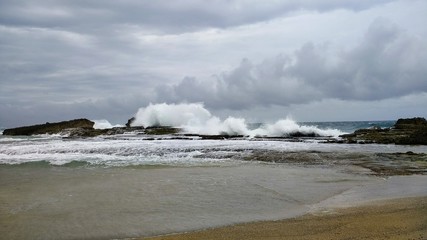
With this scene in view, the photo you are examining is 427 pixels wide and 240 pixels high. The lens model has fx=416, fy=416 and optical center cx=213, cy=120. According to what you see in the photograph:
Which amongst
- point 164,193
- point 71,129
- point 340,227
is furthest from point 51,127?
point 340,227

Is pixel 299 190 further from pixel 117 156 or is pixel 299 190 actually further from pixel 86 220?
pixel 117 156

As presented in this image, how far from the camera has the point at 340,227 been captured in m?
6.74

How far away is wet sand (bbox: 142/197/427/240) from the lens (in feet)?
20.6

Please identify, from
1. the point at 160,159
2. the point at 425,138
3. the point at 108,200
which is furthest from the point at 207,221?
the point at 425,138

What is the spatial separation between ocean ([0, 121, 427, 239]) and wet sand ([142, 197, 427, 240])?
0.61 m

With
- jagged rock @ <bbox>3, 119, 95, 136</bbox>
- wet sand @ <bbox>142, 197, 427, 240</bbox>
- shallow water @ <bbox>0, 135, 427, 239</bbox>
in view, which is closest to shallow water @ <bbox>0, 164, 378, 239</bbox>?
shallow water @ <bbox>0, 135, 427, 239</bbox>

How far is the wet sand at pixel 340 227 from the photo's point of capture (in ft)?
20.6

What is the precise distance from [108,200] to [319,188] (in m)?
5.79

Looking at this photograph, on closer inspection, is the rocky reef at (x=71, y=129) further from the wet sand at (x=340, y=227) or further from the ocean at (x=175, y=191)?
the wet sand at (x=340, y=227)

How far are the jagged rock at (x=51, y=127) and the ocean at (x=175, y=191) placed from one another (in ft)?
133

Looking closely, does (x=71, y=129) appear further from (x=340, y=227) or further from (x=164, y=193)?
(x=340, y=227)

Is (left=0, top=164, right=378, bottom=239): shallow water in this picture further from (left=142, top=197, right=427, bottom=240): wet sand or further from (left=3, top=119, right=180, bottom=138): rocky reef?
(left=3, top=119, right=180, bottom=138): rocky reef

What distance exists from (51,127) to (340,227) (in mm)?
59970

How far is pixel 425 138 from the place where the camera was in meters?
29.9
